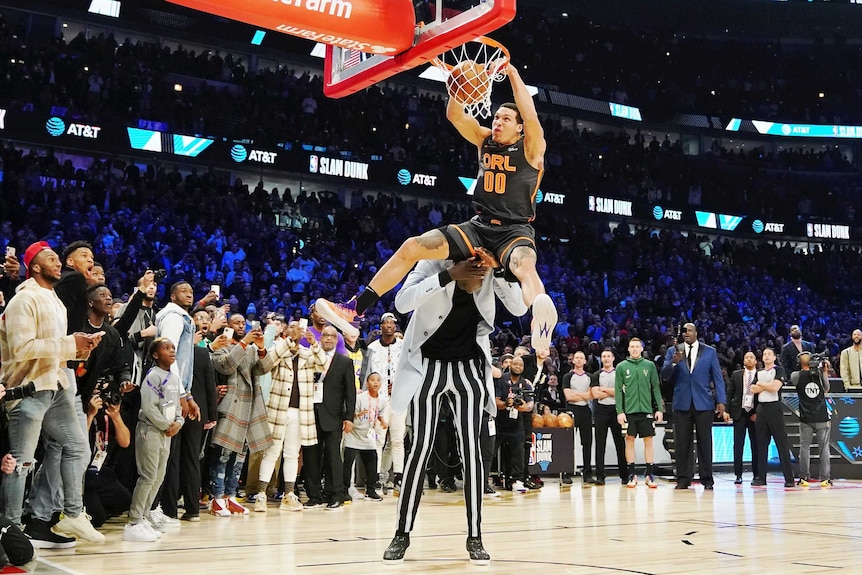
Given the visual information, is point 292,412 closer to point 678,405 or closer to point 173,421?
point 173,421

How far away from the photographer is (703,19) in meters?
35.8

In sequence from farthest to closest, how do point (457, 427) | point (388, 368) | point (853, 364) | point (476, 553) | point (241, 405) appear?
point (853, 364) → point (388, 368) → point (241, 405) → point (457, 427) → point (476, 553)

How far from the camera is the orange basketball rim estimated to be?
616 cm

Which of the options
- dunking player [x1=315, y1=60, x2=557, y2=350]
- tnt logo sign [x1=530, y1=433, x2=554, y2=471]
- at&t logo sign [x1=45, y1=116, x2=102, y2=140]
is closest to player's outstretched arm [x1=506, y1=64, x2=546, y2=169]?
dunking player [x1=315, y1=60, x2=557, y2=350]

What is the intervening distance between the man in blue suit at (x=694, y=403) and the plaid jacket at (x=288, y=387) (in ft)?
18.0

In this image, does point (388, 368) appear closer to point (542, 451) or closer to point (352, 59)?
point (542, 451)

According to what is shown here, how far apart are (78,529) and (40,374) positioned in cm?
134

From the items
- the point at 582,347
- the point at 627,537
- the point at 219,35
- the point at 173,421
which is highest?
the point at 219,35

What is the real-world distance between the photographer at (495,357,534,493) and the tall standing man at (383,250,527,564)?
644 cm

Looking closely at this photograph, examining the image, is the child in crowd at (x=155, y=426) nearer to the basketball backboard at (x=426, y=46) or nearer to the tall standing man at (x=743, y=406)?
the basketball backboard at (x=426, y=46)

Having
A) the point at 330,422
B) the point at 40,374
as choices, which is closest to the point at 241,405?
the point at 330,422

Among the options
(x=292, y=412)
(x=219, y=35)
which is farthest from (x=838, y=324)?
(x=292, y=412)

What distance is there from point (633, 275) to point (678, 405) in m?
15.8

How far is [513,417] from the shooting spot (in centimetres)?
1192
